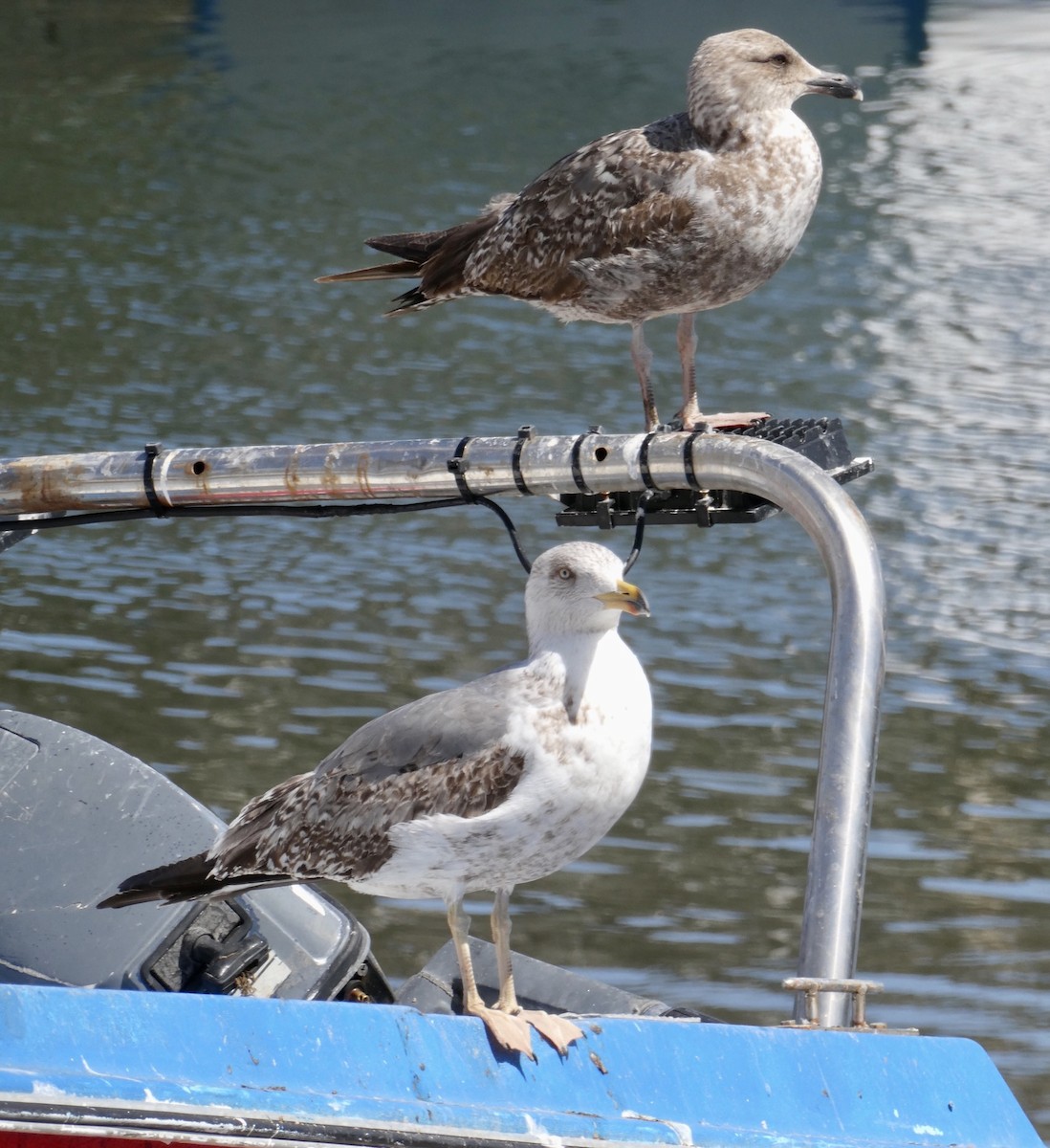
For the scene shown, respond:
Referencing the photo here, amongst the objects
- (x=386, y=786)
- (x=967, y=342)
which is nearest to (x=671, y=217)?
(x=386, y=786)

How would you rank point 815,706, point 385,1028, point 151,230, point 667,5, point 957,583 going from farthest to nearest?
point 667,5 < point 151,230 < point 957,583 < point 815,706 < point 385,1028

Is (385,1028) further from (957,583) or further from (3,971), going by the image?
(957,583)

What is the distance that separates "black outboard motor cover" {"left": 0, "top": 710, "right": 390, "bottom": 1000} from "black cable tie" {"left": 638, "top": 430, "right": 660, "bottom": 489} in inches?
52.1

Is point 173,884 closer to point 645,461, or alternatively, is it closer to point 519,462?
point 519,462

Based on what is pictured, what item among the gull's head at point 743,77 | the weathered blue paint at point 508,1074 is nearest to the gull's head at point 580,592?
the weathered blue paint at point 508,1074

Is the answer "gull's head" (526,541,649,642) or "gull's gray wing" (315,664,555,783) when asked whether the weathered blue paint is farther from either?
"gull's head" (526,541,649,642)

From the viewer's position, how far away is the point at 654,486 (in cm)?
260

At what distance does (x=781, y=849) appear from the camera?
665cm

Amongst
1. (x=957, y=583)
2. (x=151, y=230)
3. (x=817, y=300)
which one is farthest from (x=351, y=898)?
(x=151, y=230)

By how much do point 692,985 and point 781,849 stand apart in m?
0.89

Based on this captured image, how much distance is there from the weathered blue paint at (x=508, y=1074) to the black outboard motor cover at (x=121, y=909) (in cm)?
116

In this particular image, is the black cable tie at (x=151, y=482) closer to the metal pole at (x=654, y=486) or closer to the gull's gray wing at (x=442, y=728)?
the metal pole at (x=654, y=486)

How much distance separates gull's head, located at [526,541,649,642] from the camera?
7.55 ft

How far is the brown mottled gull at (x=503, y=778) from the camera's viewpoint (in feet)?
7.49
